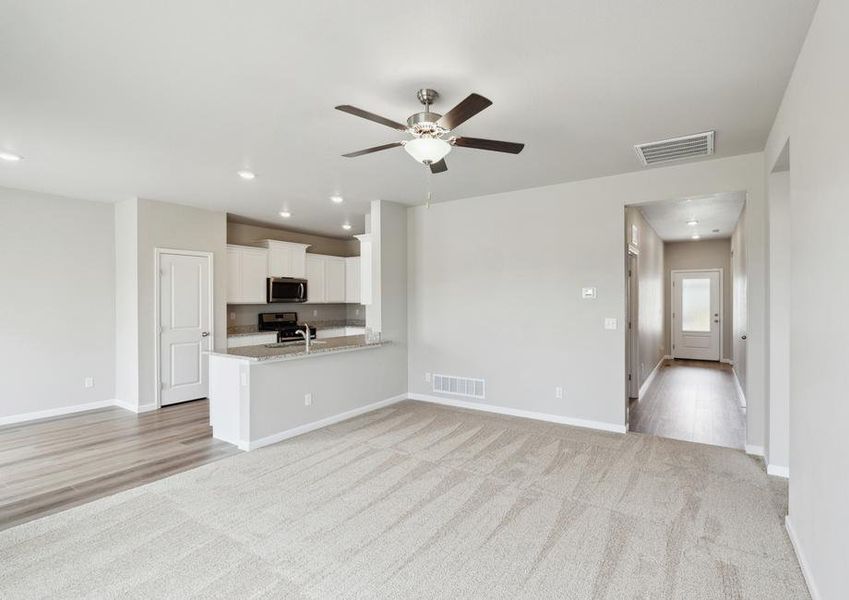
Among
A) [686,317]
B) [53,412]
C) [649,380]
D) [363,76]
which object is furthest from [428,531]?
[686,317]

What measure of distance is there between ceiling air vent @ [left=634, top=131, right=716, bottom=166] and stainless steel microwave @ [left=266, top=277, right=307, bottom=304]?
5.32 m

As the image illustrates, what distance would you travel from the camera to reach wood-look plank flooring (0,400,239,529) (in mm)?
3074

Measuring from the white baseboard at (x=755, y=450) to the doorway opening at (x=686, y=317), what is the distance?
0.21 meters

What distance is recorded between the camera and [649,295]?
23.3 ft

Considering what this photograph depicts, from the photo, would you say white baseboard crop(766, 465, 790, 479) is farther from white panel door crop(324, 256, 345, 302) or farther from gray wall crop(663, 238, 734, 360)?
white panel door crop(324, 256, 345, 302)

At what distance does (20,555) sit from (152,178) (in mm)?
3370

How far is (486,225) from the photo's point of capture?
5270 millimetres

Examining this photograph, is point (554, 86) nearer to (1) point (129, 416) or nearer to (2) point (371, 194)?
(2) point (371, 194)

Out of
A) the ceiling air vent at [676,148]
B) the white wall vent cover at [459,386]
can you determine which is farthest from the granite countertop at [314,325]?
the ceiling air vent at [676,148]

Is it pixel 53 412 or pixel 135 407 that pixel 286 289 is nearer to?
pixel 135 407

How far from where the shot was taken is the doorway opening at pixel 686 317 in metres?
4.90

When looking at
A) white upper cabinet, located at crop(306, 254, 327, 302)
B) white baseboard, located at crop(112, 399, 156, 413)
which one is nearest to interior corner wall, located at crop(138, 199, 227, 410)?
white baseboard, located at crop(112, 399, 156, 413)

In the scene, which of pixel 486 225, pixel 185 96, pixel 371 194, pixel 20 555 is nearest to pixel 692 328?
pixel 486 225

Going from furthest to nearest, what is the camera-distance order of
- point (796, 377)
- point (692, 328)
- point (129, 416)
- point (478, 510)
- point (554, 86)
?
point (692, 328) < point (129, 416) < point (478, 510) < point (554, 86) < point (796, 377)
